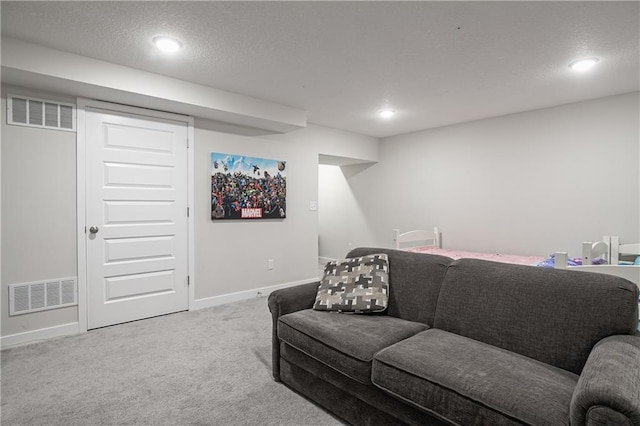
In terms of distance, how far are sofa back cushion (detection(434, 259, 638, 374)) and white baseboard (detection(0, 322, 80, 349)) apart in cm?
310

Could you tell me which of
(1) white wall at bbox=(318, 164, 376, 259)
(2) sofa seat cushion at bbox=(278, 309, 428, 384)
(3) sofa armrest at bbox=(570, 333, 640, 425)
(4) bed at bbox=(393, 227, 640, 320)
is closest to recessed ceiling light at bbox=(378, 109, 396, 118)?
(4) bed at bbox=(393, 227, 640, 320)

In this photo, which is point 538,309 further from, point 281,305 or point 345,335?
point 281,305

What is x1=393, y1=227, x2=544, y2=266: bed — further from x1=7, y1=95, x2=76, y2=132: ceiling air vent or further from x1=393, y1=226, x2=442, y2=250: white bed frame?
x1=7, y1=95, x2=76, y2=132: ceiling air vent

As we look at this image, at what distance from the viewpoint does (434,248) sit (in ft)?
16.1

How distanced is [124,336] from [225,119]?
2388 millimetres

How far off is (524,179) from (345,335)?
143 inches

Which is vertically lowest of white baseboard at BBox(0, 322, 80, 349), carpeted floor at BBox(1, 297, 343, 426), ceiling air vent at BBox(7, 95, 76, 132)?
carpeted floor at BBox(1, 297, 343, 426)

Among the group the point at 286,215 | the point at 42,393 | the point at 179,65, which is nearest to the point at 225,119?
the point at 179,65

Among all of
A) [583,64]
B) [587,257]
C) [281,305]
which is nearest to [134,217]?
[281,305]

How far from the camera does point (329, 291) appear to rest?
220 cm

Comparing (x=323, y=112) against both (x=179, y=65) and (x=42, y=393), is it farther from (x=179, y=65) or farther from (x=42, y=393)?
(x=42, y=393)

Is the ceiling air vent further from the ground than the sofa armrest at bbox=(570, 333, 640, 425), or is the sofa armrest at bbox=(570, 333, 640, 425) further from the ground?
the ceiling air vent

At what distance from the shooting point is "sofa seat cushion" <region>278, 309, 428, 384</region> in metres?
1.59

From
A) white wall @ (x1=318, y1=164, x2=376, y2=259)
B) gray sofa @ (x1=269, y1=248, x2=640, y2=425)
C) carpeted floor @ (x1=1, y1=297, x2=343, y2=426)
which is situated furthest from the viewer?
white wall @ (x1=318, y1=164, x2=376, y2=259)
